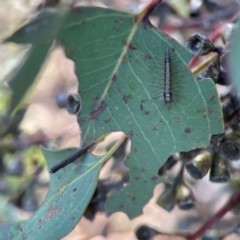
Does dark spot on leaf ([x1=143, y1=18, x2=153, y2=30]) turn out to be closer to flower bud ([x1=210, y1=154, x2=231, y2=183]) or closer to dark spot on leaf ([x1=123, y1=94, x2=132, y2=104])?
dark spot on leaf ([x1=123, y1=94, x2=132, y2=104])

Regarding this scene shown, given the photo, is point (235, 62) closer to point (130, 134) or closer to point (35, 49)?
point (35, 49)

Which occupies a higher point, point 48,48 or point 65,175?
point 48,48

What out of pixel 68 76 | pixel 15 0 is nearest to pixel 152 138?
pixel 15 0

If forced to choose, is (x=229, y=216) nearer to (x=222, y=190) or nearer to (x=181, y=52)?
(x=222, y=190)

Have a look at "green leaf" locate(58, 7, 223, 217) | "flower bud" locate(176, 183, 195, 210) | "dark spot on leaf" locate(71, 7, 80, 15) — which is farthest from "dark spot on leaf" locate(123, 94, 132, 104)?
"flower bud" locate(176, 183, 195, 210)

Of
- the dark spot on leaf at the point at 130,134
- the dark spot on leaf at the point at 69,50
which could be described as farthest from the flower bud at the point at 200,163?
the dark spot on leaf at the point at 69,50
